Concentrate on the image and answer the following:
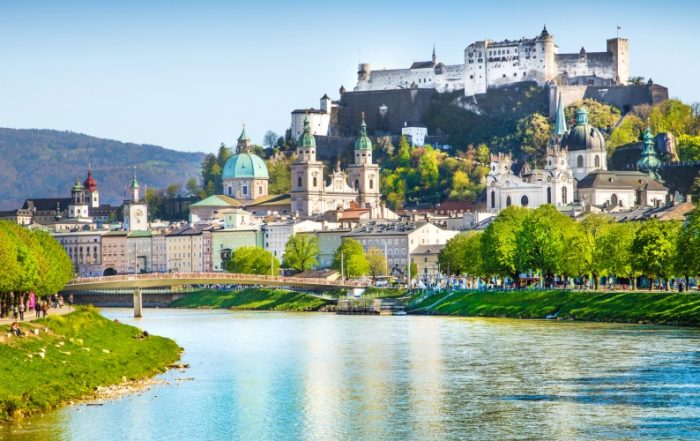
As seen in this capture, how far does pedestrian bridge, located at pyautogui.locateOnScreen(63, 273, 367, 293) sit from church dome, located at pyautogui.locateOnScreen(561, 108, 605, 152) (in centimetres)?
4547

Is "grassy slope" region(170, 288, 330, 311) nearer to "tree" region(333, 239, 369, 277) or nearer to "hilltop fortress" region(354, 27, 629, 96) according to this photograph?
"tree" region(333, 239, 369, 277)

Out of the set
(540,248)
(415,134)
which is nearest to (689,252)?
(540,248)

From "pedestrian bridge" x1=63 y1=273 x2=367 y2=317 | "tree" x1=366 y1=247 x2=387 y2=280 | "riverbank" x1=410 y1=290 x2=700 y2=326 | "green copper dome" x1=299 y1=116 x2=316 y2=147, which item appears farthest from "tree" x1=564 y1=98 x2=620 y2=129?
"riverbank" x1=410 y1=290 x2=700 y2=326

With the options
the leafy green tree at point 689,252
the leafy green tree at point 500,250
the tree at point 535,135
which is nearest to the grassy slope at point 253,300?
the leafy green tree at point 500,250

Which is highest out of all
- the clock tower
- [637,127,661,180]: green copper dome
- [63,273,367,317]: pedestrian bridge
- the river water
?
[637,127,661,180]: green copper dome

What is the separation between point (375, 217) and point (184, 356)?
9028 centimetres

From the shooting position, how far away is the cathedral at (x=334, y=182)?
16750 centimetres

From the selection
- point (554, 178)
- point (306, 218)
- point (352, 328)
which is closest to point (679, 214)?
point (554, 178)

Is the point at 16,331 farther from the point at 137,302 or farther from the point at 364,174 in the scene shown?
the point at 364,174

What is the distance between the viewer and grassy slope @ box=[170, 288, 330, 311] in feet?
351

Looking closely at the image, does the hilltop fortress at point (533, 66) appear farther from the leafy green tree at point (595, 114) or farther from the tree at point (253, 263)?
the tree at point (253, 263)

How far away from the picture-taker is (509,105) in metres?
168

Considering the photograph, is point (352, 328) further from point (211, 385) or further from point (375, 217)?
point (375, 217)

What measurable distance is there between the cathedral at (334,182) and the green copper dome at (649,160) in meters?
29.6
